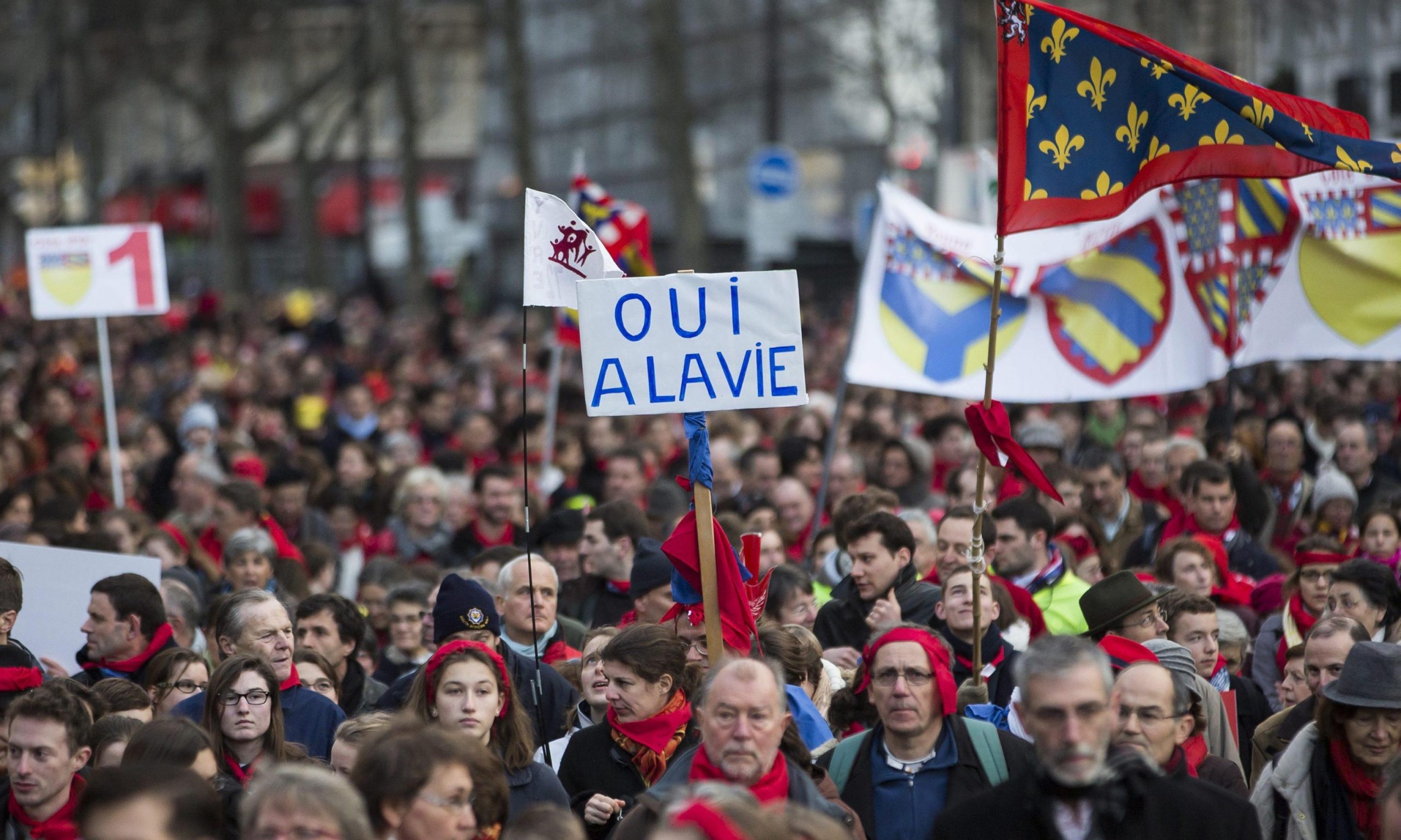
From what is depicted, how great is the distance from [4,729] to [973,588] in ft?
10.9

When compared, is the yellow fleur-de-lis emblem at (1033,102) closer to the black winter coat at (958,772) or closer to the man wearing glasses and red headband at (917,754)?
the man wearing glasses and red headband at (917,754)

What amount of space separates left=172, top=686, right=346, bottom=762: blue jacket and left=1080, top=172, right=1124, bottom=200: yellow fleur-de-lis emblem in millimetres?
3470

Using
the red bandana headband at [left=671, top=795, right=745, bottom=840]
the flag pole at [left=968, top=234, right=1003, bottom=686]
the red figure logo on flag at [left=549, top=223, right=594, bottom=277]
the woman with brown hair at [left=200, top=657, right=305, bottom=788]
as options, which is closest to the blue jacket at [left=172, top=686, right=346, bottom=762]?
the woman with brown hair at [left=200, top=657, right=305, bottom=788]

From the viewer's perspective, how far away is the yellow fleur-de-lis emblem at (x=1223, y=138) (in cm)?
721

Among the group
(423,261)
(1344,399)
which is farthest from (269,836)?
(423,261)

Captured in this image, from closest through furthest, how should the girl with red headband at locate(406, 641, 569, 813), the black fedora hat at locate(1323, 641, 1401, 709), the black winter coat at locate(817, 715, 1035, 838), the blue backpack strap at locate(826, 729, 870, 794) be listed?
1. the black winter coat at locate(817, 715, 1035, 838)
2. the blue backpack strap at locate(826, 729, 870, 794)
3. the black fedora hat at locate(1323, 641, 1401, 709)
4. the girl with red headband at locate(406, 641, 569, 813)

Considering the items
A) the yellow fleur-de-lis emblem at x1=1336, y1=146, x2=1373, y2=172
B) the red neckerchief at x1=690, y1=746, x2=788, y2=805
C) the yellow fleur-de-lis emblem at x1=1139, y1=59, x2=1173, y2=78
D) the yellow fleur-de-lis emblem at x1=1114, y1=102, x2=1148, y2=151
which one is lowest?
the red neckerchief at x1=690, y1=746, x2=788, y2=805

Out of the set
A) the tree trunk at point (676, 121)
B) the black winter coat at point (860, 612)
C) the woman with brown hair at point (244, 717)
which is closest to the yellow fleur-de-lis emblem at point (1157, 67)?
the black winter coat at point (860, 612)

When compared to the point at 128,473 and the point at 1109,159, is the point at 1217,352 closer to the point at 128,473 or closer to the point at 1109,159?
the point at 1109,159

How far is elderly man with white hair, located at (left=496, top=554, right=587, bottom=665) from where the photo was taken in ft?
24.6

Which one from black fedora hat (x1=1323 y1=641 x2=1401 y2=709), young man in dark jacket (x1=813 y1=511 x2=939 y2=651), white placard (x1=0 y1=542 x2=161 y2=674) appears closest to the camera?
black fedora hat (x1=1323 y1=641 x2=1401 y2=709)

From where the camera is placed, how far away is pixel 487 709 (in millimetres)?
5578

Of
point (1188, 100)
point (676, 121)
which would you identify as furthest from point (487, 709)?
point (676, 121)

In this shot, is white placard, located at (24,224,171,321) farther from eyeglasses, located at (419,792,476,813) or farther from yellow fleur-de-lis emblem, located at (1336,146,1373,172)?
eyeglasses, located at (419,792,476,813)
